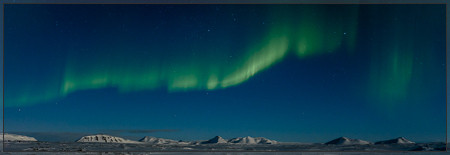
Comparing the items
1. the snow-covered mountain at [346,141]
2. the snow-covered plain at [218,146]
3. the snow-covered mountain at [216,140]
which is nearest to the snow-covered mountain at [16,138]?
the snow-covered plain at [218,146]

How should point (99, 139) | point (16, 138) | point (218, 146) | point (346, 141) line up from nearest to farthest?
1. point (346, 141)
2. point (218, 146)
3. point (16, 138)
4. point (99, 139)

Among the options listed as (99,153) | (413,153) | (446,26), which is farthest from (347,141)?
(99,153)

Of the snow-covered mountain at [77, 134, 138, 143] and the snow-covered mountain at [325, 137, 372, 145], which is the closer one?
the snow-covered mountain at [325, 137, 372, 145]

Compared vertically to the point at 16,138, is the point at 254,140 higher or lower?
lower

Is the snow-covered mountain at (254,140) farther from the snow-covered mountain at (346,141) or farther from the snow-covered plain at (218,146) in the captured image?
the snow-covered mountain at (346,141)

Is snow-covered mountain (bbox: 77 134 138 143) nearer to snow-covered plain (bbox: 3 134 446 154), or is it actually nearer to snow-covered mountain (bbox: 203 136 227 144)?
snow-covered plain (bbox: 3 134 446 154)

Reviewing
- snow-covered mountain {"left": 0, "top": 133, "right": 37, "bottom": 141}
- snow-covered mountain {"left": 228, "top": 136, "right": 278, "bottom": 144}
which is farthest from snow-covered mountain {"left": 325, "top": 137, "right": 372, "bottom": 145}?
snow-covered mountain {"left": 0, "top": 133, "right": 37, "bottom": 141}

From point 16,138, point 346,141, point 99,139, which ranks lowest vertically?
point 99,139

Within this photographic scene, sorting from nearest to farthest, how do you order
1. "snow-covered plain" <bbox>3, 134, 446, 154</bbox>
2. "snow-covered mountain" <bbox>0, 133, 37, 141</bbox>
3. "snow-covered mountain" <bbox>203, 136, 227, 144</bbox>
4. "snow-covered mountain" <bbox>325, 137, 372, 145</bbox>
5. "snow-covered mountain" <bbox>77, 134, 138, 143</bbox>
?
"snow-covered plain" <bbox>3, 134, 446, 154</bbox> < "snow-covered mountain" <bbox>325, 137, 372, 145</bbox> < "snow-covered mountain" <bbox>0, 133, 37, 141</bbox> < "snow-covered mountain" <bbox>203, 136, 227, 144</bbox> < "snow-covered mountain" <bbox>77, 134, 138, 143</bbox>

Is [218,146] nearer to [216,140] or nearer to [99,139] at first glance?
[216,140]

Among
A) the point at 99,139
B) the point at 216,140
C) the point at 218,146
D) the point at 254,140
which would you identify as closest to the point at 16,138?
the point at 99,139

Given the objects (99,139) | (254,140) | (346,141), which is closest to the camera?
(346,141)

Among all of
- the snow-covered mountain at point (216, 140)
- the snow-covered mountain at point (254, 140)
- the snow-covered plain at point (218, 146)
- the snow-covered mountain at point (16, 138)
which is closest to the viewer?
the snow-covered plain at point (218, 146)

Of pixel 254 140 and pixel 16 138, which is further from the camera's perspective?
pixel 16 138
